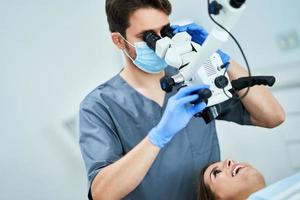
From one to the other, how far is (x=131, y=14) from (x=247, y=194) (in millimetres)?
798

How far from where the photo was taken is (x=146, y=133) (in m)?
1.48

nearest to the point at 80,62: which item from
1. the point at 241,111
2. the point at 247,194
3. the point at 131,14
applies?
the point at 131,14

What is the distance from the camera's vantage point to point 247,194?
4.69 ft

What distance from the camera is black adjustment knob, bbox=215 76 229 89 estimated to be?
111 centimetres

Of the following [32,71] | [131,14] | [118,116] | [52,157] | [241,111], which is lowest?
[52,157]

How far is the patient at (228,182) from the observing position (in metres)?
1.44

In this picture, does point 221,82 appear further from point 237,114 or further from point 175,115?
point 237,114

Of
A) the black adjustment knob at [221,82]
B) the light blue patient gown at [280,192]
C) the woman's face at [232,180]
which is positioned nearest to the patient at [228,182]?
the woman's face at [232,180]

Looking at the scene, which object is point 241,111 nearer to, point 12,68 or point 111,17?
point 111,17

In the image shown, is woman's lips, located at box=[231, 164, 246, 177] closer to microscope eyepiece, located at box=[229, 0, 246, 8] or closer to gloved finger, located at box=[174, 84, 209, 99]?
gloved finger, located at box=[174, 84, 209, 99]

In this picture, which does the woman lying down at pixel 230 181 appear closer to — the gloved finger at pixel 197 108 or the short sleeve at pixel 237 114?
the short sleeve at pixel 237 114

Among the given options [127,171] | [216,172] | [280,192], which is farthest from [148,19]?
[280,192]

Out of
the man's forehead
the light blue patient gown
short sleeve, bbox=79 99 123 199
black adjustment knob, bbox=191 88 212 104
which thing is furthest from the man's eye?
the man's forehead

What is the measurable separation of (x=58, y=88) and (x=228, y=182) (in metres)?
1.21
